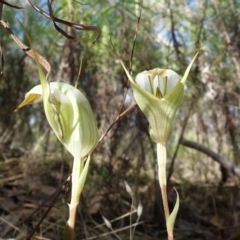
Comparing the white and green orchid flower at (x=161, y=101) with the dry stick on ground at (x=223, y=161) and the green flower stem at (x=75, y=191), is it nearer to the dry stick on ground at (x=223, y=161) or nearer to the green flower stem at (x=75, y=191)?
the green flower stem at (x=75, y=191)

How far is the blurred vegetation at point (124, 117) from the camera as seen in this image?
5.34 feet

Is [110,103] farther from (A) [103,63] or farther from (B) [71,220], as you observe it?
(B) [71,220]

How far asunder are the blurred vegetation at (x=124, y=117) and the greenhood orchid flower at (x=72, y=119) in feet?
2.19

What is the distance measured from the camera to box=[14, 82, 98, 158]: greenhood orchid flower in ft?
2.31

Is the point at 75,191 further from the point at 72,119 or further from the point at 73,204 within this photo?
the point at 72,119

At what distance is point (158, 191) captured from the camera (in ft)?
5.80

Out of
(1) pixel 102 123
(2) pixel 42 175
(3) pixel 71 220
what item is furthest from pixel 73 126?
(2) pixel 42 175

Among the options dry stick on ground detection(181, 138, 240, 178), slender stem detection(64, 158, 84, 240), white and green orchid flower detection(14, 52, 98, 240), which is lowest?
dry stick on ground detection(181, 138, 240, 178)

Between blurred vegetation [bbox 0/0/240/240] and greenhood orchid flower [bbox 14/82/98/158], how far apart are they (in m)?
0.67

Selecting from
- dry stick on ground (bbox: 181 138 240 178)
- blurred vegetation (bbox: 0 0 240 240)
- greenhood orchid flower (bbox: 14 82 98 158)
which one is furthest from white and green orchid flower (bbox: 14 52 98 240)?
dry stick on ground (bbox: 181 138 240 178)

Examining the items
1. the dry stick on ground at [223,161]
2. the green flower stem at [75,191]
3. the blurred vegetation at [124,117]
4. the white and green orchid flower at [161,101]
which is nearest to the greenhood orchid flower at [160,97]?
the white and green orchid flower at [161,101]

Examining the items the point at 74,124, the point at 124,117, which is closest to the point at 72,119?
the point at 74,124

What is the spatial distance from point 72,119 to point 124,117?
1.12 m

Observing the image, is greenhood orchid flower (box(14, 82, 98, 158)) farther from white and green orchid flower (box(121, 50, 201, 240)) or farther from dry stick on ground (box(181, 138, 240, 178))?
dry stick on ground (box(181, 138, 240, 178))
